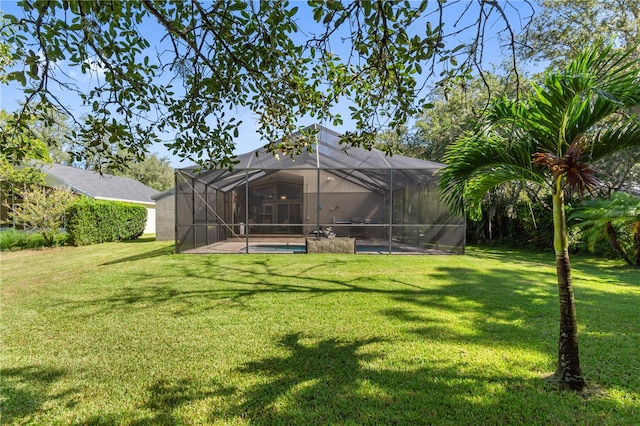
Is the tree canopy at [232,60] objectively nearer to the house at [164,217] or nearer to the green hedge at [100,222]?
→ the green hedge at [100,222]

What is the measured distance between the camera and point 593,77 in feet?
7.38

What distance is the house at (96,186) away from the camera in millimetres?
14898

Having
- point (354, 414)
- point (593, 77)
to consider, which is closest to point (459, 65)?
point (593, 77)

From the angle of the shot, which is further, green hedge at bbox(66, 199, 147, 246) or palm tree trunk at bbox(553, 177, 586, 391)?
green hedge at bbox(66, 199, 147, 246)

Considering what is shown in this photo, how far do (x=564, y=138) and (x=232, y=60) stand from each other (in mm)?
2807

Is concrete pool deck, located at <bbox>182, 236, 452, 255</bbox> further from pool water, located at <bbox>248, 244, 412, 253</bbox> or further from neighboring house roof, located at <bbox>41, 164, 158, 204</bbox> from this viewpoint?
neighboring house roof, located at <bbox>41, 164, 158, 204</bbox>

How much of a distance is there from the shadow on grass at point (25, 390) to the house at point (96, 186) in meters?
11.4

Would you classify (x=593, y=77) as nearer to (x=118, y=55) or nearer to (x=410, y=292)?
(x=118, y=55)

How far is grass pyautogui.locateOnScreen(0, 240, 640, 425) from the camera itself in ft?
7.27

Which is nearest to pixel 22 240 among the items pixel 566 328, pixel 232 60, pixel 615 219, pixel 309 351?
pixel 309 351

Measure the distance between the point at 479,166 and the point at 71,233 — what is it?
15027mm

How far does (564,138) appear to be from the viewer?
8.40 ft

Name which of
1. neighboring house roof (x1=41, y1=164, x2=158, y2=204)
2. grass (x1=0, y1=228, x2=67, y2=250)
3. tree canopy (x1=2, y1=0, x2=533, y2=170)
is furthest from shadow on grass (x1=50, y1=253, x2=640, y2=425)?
neighboring house roof (x1=41, y1=164, x2=158, y2=204)

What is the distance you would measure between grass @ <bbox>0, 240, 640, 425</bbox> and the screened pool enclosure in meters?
3.97
